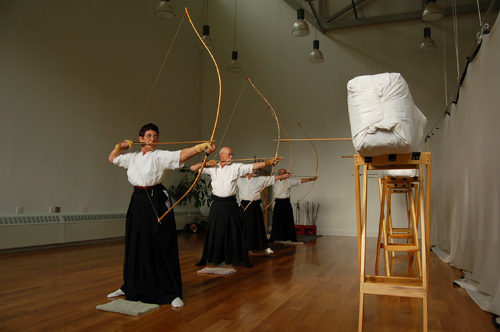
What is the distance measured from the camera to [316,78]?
8.45 m

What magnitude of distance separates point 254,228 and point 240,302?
2.65 m

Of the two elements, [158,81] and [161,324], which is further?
[158,81]

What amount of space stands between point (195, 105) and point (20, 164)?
15.4ft

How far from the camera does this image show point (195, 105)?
365 inches

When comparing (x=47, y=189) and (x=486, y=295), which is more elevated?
(x=47, y=189)

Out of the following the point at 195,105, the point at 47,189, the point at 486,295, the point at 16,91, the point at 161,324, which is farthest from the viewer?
the point at 195,105

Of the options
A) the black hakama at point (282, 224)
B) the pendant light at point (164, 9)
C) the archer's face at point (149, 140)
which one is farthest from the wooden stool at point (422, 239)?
the black hakama at point (282, 224)

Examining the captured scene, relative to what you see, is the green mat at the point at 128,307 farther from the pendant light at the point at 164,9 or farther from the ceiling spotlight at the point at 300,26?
the ceiling spotlight at the point at 300,26

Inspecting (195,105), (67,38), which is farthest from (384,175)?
(195,105)

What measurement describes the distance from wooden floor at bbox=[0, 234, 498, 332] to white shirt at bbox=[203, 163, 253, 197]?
2.72 ft

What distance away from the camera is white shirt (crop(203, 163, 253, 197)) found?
3.85m

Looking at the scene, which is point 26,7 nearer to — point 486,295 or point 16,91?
point 16,91

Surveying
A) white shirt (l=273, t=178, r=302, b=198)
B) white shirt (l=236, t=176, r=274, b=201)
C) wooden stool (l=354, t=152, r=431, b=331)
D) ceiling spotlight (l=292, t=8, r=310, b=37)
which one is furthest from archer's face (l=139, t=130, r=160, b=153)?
white shirt (l=273, t=178, r=302, b=198)

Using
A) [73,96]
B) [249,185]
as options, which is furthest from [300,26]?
[73,96]
